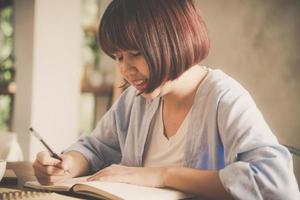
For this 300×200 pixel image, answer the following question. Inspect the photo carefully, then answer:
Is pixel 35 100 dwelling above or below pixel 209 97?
below

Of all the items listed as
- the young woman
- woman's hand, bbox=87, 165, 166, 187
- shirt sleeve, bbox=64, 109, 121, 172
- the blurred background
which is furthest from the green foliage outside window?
woman's hand, bbox=87, 165, 166, 187

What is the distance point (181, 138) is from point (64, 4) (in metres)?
2.22

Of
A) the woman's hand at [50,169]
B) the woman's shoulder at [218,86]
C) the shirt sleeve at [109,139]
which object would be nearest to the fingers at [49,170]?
the woman's hand at [50,169]

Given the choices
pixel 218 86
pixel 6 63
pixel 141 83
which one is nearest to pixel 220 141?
pixel 218 86

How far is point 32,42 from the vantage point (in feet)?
10.6

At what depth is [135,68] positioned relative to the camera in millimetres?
1235

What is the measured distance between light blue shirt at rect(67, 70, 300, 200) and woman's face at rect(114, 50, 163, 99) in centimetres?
15

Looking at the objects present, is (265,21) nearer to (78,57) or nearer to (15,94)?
(78,57)

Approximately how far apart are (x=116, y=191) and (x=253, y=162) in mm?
298

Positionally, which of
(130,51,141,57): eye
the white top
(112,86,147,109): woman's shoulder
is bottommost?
the white top

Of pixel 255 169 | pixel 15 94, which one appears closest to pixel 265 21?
pixel 255 169

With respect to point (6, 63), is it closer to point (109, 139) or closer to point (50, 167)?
point (109, 139)

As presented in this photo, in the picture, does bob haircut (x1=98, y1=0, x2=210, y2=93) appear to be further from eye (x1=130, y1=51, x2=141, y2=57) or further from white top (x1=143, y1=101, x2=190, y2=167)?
white top (x1=143, y1=101, x2=190, y2=167)

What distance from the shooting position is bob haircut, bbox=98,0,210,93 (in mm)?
1188
